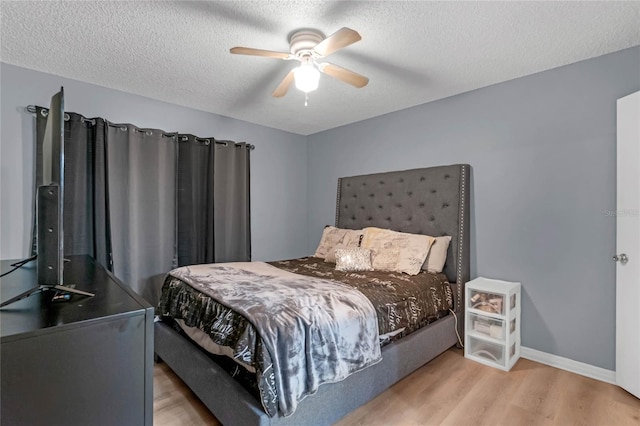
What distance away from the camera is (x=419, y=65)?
239 centimetres

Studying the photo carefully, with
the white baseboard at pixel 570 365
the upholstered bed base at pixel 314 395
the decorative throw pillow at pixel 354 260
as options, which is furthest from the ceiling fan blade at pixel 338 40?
the white baseboard at pixel 570 365

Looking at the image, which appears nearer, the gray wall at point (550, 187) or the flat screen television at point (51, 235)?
the flat screen television at point (51, 235)

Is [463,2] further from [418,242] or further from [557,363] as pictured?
[557,363]

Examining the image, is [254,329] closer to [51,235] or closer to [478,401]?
[51,235]

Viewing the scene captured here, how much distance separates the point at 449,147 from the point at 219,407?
286 centimetres

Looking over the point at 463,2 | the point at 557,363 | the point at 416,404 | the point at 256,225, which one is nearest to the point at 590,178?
the point at 557,363

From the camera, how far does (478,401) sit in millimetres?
1955

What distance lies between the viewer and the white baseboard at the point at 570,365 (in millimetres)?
2184

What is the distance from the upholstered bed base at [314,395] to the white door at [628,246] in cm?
116

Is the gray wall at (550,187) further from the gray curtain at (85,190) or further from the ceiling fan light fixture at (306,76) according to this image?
the gray curtain at (85,190)

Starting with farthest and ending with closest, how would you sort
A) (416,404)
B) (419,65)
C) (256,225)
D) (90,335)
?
(256,225)
(419,65)
(416,404)
(90,335)

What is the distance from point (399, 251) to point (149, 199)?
8.18ft

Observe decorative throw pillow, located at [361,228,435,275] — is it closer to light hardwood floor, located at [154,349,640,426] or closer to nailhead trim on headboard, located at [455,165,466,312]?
nailhead trim on headboard, located at [455,165,466,312]

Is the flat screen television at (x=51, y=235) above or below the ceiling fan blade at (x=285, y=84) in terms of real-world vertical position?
below
